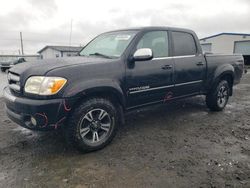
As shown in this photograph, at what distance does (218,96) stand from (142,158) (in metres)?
3.30

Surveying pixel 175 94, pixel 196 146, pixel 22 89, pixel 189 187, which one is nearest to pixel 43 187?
pixel 22 89

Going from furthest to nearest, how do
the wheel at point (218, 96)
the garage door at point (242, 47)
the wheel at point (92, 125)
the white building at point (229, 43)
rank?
1. the white building at point (229, 43)
2. the garage door at point (242, 47)
3. the wheel at point (218, 96)
4. the wheel at point (92, 125)

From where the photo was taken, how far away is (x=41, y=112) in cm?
321

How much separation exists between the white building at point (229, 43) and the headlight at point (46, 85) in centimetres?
2822

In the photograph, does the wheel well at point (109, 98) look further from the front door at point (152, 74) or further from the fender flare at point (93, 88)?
the front door at point (152, 74)

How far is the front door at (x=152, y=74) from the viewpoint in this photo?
4.07 metres

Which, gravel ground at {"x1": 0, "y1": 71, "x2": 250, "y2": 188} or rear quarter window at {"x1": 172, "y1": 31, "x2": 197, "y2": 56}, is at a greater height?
rear quarter window at {"x1": 172, "y1": 31, "x2": 197, "y2": 56}

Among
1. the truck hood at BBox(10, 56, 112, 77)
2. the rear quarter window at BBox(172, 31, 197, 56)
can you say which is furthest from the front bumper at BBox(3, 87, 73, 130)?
the rear quarter window at BBox(172, 31, 197, 56)

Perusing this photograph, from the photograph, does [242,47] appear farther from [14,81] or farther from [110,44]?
[14,81]

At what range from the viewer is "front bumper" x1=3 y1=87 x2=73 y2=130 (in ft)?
10.5

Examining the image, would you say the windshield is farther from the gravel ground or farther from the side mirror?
the gravel ground

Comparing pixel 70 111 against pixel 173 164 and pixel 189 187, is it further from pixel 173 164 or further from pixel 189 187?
pixel 189 187

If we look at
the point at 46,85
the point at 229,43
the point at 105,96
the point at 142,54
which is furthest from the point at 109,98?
the point at 229,43

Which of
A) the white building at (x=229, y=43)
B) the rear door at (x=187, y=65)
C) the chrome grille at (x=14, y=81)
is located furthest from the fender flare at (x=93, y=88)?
the white building at (x=229, y=43)
